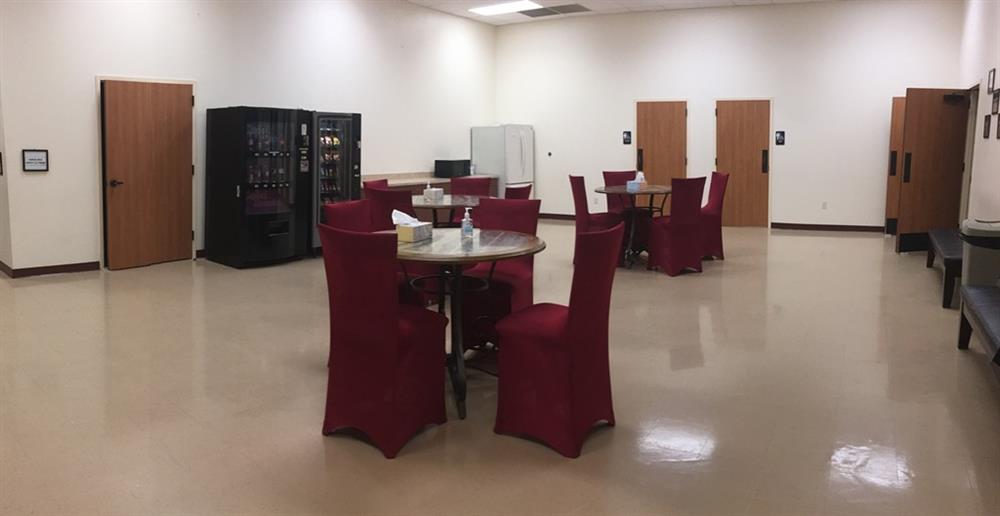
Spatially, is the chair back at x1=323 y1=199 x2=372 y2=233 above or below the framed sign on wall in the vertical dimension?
below

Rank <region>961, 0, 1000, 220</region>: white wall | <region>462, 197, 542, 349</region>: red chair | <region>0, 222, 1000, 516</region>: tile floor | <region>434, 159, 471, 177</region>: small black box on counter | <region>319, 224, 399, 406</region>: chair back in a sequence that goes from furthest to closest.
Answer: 1. <region>434, 159, 471, 177</region>: small black box on counter
2. <region>961, 0, 1000, 220</region>: white wall
3. <region>462, 197, 542, 349</region>: red chair
4. <region>319, 224, 399, 406</region>: chair back
5. <region>0, 222, 1000, 516</region>: tile floor

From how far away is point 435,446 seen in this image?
347 centimetres

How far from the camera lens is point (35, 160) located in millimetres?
7512

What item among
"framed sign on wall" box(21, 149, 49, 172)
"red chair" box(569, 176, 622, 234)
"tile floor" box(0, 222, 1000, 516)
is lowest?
"tile floor" box(0, 222, 1000, 516)

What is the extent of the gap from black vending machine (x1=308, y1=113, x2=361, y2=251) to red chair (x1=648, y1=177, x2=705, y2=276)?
4037 mm

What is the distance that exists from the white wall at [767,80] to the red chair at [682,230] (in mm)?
4538

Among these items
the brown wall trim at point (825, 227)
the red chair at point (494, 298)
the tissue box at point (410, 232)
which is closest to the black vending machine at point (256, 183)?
the red chair at point (494, 298)

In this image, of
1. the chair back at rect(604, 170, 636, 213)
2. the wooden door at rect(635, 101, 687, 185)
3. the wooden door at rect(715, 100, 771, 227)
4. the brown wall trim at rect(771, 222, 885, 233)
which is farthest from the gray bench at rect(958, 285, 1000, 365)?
the wooden door at rect(635, 101, 687, 185)

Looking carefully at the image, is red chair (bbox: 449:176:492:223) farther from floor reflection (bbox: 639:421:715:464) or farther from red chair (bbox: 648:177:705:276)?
floor reflection (bbox: 639:421:715:464)

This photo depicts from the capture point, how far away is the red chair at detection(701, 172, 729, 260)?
861 cm

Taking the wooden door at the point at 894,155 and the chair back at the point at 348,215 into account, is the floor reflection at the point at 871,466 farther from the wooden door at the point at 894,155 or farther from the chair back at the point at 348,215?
the wooden door at the point at 894,155

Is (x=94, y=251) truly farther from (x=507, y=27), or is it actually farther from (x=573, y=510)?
(x=507, y=27)

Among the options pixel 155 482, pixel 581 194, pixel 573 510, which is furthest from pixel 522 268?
pixel 581 194

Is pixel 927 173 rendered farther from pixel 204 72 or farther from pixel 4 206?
pixel 4 206
